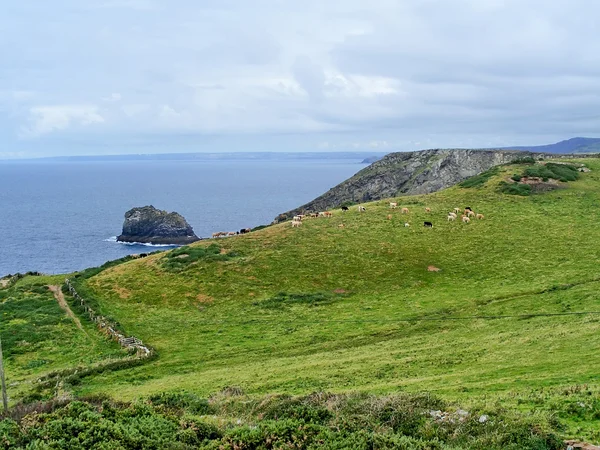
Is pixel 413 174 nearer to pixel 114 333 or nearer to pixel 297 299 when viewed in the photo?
pixel 297 299

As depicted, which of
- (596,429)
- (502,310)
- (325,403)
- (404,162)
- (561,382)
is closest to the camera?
(596,429)

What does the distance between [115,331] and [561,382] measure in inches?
1270

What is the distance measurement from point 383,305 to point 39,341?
90.3 ft

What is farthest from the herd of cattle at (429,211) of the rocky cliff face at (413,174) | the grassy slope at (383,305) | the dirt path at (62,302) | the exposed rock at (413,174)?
the rocky cliff face at (413,174)

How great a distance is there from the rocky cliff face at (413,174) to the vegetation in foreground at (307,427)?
397ft

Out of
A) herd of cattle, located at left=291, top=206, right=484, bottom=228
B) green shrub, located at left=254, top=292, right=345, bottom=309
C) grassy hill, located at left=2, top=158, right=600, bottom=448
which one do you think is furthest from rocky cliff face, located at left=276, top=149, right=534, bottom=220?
green shrub, located at left=254, top=292, right=345, bottom=309

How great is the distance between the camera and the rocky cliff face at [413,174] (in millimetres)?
147375

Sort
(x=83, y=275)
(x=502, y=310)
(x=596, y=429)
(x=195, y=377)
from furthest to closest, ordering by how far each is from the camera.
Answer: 1. (x=83, y=275)
2. (x=502, y=310)
3. (x=195, y=377)
4. (x=596, y=429)

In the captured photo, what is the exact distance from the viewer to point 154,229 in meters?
151

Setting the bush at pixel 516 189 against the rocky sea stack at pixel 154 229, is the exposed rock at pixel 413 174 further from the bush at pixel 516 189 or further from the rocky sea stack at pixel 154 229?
the bush at pixel 516 189

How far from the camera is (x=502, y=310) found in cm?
4022

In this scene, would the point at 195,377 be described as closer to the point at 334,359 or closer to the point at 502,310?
the point at 334,359

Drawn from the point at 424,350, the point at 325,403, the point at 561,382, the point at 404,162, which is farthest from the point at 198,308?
the point at 404,162

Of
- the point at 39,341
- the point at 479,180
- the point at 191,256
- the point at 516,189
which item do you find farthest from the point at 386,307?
the point at 479,180
